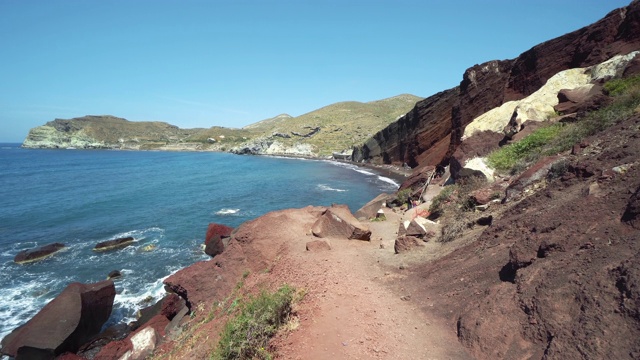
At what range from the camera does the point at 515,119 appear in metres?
20.2

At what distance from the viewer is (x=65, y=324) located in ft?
41.4

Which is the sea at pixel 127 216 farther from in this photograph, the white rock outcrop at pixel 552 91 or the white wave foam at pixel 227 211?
the white rock outcrop at pixel 552 91

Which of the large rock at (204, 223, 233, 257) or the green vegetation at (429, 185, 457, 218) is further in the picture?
the large rock at (204, 223, 233, 257)

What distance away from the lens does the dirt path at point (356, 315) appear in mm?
6111

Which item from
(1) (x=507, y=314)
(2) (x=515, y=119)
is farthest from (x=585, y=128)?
(1) (x=507, y=314)

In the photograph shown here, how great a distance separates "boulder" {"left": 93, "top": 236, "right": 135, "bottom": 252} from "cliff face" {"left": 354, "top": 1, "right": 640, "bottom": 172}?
26.4 metres

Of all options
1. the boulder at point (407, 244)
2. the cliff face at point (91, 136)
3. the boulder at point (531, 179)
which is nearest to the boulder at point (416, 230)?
the boulder at point (407, 244)

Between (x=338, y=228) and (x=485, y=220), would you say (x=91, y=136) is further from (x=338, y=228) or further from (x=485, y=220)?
(x=485, y=220)

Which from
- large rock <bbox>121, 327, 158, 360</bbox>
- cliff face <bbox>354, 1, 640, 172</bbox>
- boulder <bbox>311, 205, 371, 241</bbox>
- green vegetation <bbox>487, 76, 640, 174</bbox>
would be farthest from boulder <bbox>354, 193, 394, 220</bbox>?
large rock <bbox>121, 327, 158, 360</bbox>

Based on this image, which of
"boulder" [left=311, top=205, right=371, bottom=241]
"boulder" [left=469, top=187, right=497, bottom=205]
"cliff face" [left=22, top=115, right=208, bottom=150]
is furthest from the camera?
"cliff face" [left=22, top=115, right=208, bottom=150]

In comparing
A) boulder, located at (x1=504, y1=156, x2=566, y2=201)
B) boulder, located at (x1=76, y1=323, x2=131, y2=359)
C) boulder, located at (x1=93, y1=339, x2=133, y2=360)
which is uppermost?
boulder, located at (x1=504, y1=156, x2=566, y2=201)

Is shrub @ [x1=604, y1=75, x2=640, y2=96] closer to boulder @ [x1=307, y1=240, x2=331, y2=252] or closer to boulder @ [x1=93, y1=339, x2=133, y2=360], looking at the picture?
boulder @ [x1=307, y1=240, x2=331, y2=252]

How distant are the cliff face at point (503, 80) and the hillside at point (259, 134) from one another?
47.3m

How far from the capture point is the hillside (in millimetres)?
108688
